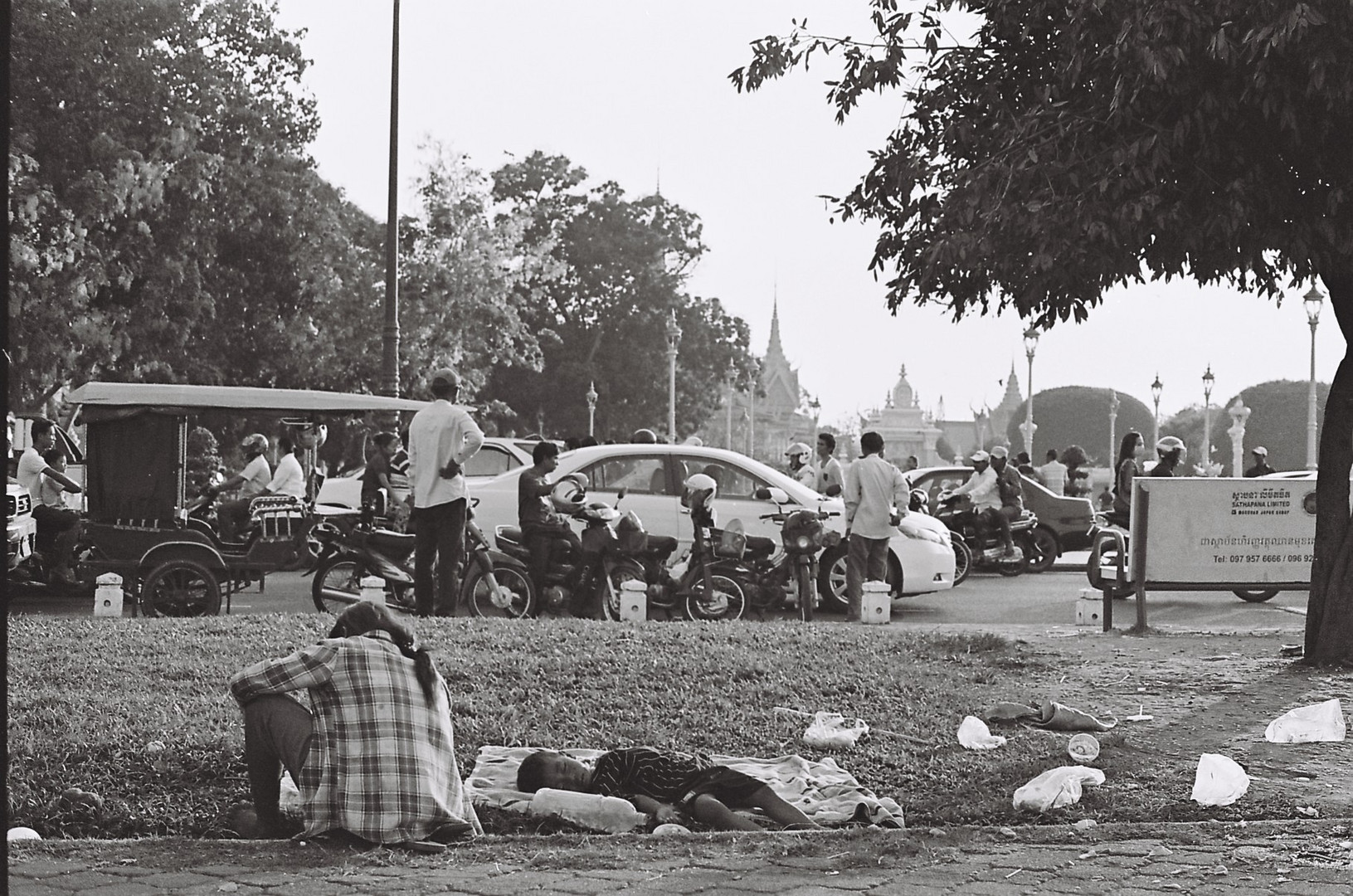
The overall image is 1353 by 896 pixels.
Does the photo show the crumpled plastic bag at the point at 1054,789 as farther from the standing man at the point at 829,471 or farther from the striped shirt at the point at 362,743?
the standing man at the point at 829,471

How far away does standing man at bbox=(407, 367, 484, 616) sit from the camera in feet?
36.3

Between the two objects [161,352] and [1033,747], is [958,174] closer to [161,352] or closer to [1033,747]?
[1033,747]

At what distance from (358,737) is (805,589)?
788 centimetres

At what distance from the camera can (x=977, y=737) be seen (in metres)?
7.29

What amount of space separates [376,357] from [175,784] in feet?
83.9

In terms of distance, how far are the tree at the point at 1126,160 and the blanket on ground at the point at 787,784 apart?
3343 mm

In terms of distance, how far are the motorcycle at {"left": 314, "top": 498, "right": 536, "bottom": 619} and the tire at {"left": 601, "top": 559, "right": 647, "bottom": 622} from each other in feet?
1.85

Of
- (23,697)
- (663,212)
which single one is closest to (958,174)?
(23,697)

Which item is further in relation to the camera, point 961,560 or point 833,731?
point 961,560

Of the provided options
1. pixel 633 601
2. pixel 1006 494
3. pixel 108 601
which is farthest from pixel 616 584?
pixel 1006 494

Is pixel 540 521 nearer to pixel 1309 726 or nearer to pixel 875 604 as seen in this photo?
pixel 875 604

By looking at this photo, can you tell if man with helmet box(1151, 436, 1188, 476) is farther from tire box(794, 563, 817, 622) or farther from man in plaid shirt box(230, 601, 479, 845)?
man in plaid shirt box(230, 601, 479, 845)

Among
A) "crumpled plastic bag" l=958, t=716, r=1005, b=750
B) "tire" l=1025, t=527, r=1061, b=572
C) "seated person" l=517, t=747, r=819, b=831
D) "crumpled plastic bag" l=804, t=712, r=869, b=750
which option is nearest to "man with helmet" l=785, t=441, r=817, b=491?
"tire" l=1025, t=527, r=1061, b=572

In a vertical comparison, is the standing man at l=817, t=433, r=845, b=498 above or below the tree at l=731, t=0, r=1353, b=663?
below
